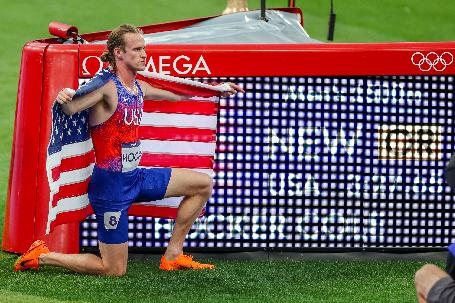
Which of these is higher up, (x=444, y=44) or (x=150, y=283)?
(x=444, y=44)

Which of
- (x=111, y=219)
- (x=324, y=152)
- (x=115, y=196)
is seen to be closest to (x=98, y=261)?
(x=111, y=219)

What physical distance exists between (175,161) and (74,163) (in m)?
0.74

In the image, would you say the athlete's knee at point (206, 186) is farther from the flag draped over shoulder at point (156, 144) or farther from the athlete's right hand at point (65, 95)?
the athlete's right hand at point (65, 95)

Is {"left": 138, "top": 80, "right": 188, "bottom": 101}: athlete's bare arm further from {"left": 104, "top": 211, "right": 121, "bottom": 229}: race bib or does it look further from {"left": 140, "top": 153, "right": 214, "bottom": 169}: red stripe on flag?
{"left": 104, "top": 211, "right": 121, "bottom": 229}: race bib

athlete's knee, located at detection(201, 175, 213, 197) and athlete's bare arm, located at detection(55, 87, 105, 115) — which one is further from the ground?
athlete's bare arm, located at detection(55, 87, 105, 115)

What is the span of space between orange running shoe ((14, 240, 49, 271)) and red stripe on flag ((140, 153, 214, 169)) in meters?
0.85

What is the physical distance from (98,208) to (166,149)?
0.69 m

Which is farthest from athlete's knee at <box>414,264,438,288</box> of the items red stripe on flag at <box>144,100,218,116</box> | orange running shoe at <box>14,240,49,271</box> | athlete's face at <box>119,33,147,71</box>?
orange running shoe at <box>14,240,49,271</box>

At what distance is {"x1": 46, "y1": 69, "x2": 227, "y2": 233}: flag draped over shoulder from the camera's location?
8133 mm

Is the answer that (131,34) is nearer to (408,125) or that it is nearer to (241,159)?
(241,159)

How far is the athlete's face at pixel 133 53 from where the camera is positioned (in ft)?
26.6

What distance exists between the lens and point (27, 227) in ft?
28.3

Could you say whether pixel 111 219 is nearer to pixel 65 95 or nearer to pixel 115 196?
pixel 115 196

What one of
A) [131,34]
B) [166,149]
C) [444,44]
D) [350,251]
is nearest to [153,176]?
[166,149]
